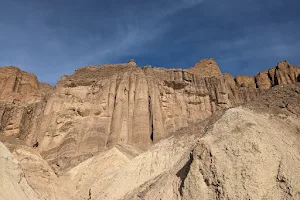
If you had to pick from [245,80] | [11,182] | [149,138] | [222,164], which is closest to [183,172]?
[222,164]

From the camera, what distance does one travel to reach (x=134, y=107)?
42.5 meters

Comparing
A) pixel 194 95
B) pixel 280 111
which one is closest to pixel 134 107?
pixel 194 95

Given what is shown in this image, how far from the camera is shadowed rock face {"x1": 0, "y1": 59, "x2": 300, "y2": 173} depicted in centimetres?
3981

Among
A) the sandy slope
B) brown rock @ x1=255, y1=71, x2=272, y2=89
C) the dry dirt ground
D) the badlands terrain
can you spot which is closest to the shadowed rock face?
the badlands terrain

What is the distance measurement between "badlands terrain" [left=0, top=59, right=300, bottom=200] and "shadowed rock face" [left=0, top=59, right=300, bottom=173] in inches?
5.0

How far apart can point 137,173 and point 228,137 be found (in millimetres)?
7308

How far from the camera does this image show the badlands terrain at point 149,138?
13227 mm

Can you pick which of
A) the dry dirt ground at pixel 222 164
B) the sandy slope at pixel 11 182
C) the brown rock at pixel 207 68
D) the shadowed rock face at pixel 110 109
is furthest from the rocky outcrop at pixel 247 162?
the brown rock at pixel 207 68

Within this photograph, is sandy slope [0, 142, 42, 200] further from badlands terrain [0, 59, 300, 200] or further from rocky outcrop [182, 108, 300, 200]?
rocky outcrop [182, 108, 300, 200]

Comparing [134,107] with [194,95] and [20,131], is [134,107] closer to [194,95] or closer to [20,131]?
[194,95]

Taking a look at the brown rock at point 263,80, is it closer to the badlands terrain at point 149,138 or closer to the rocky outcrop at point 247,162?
the badlands terrain at point 149,138

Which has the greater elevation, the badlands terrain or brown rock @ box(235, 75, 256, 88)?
brown rock @ box(235, 75, 256, 88)

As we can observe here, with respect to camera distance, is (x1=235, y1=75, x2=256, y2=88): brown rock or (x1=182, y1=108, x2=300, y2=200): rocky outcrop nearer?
(x1=182, y1=108, x2=300, y2=200): rocky outcrop

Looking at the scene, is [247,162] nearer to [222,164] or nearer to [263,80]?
[222,164]
